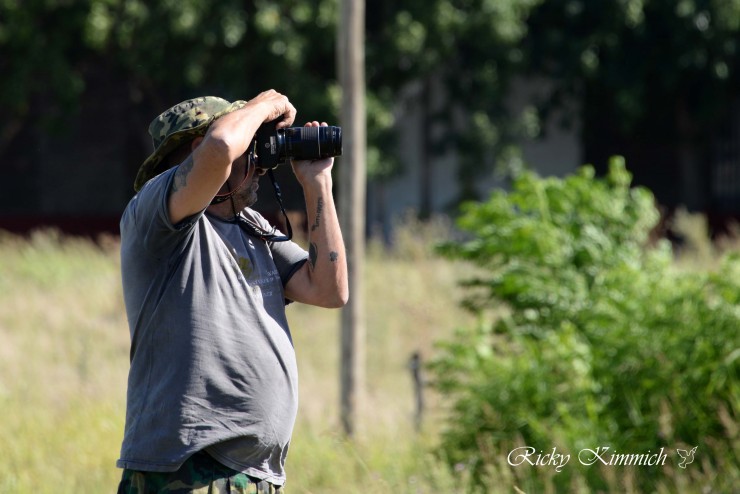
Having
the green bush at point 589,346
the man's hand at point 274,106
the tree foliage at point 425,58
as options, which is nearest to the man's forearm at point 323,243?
the man's hand at point 274,106

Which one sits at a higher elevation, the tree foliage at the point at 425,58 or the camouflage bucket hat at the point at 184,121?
A: the tree foliage at the point at 425,58

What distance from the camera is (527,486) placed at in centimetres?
466

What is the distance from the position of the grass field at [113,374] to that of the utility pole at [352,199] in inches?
9.5

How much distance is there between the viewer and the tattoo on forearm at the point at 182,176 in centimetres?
250

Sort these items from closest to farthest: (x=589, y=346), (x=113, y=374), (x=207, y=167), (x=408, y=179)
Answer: (x=207, y=167) → (x=589, y=346) → (x=113, y=374) → (x=408, y=179)

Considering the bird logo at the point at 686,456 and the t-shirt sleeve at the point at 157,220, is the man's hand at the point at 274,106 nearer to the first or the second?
the t-shirt sleeve at the point at 157,220

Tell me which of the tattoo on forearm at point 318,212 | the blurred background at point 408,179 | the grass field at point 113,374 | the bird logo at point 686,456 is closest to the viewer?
the tattoo on forearm at point 318,212

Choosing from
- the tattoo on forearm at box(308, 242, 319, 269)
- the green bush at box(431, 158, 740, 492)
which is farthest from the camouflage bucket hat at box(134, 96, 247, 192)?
the green bush at box(431, 158, 740, 492)

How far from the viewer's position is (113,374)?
8.50m

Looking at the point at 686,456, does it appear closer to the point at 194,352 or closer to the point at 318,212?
the point at 318,212

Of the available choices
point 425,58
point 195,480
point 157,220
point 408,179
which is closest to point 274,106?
point 157,220

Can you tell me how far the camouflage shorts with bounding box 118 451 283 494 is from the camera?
102 inches

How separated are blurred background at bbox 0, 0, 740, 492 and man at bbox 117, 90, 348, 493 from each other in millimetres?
2112

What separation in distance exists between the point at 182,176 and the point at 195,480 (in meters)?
0.72
